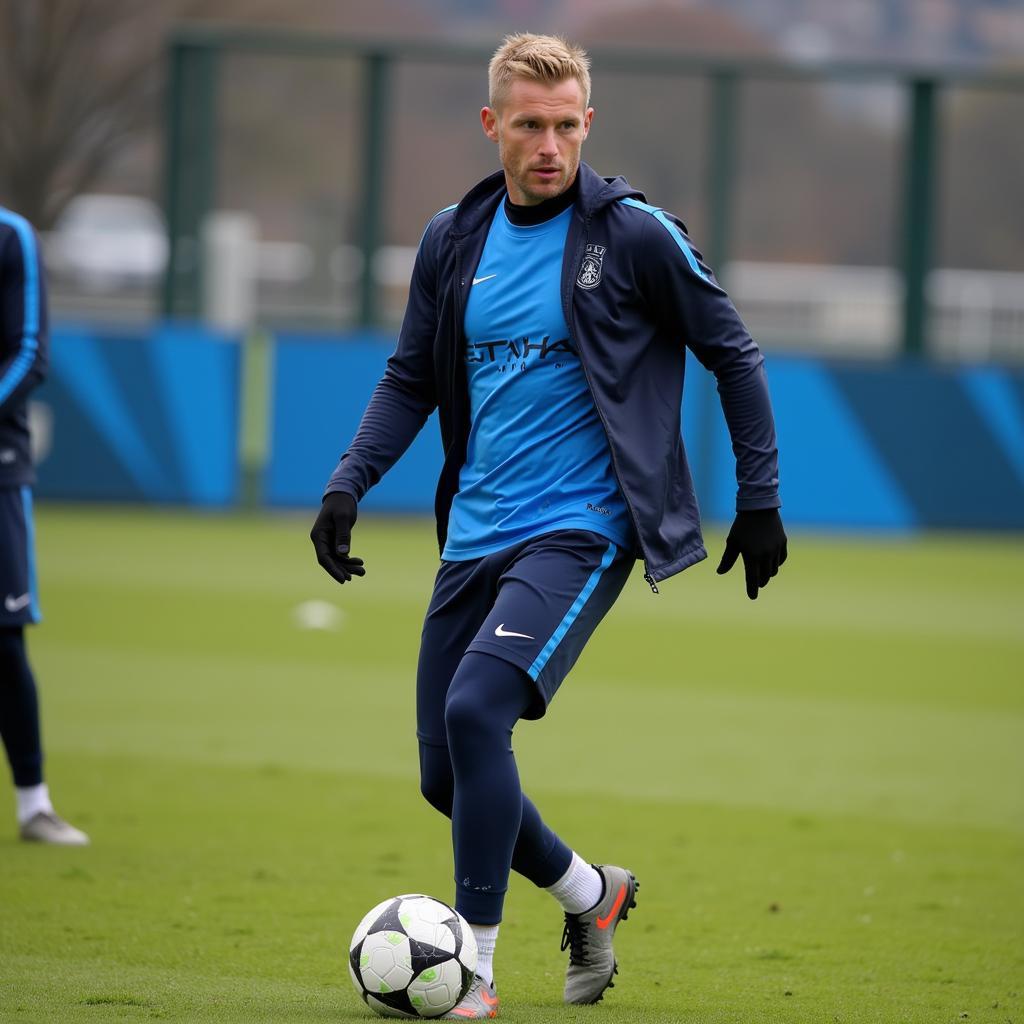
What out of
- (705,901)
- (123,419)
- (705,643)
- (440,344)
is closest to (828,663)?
(705,643)

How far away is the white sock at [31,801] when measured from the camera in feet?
22.3

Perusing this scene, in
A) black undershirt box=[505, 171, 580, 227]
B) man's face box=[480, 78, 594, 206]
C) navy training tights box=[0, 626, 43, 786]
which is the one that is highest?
man's face box=[480, 78, 594, 206]

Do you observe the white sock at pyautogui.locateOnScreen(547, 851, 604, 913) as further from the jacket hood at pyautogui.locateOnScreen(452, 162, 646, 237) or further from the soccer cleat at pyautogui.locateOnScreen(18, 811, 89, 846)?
the soccer cleat at pyautogui.locateOnScreen(18, 811, 89, 846)

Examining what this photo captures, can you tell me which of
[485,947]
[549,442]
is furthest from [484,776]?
[549,442]

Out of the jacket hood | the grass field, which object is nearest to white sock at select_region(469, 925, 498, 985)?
the grass field

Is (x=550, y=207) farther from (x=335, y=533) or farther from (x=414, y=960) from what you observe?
(x=414, y=960)

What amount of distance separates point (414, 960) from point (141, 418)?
14.9 meters

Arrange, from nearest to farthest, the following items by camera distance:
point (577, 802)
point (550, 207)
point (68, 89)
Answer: point (550, 207) < point (577, 802) < point (68, 89)

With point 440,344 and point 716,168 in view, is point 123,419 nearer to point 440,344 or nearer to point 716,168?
point 716,168

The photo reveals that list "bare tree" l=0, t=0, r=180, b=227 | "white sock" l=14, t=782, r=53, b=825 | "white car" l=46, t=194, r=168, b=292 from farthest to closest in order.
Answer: "white car" l=46, t=194, r=168, b=292 < "bare tree" l=0, t=0, r=180, b=227 < "white sock" l=14, t=782, r=53, b=825

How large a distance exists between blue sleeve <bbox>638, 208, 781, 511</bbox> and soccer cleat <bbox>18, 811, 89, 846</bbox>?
3155mm

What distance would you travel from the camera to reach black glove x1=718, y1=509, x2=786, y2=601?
4680 millimetres

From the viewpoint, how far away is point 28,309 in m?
6.84

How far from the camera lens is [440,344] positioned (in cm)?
494
